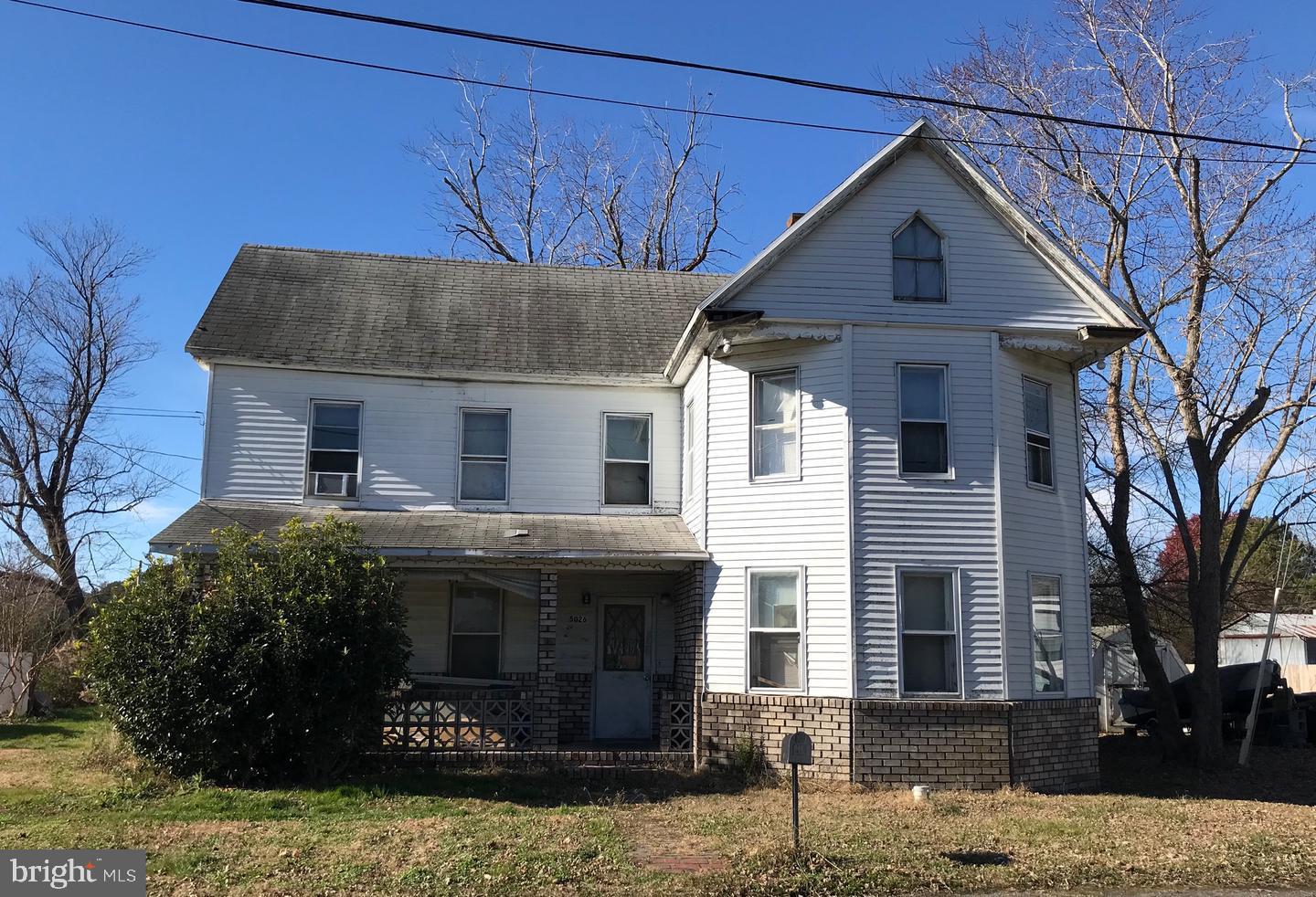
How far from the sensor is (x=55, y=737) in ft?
57.9

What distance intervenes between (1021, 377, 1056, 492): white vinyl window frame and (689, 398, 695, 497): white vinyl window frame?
491cm

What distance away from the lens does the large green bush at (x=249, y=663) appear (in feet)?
40.4

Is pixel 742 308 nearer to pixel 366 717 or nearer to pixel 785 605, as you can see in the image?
pixel 785 605

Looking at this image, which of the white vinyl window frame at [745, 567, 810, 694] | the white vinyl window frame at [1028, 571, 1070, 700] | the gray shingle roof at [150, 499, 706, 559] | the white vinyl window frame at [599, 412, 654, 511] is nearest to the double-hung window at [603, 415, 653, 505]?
the white vinyl window frame at [599, 412, 654, 511]

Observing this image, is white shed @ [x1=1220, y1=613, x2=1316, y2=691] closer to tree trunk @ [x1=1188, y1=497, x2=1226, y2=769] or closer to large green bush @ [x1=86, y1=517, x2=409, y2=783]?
tree trunk @ [x1=1188, y1=497, x2=1226, y2=769]

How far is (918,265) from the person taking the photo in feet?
48.5

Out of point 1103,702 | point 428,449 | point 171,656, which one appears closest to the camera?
point 171,656

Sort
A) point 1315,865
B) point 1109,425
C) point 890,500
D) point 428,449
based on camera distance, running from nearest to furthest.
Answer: point 1315,865 < point 890,500 < point 428,449 < point 1109,425

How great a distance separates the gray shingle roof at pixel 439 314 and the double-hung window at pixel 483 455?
2.64 feet

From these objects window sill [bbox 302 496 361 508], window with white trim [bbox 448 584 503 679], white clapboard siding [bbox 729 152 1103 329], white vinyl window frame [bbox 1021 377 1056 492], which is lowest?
window with white trim [bbox 448 584 503 679]

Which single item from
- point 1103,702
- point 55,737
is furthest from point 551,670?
point 1103,702

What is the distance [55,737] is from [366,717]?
8.07 metres

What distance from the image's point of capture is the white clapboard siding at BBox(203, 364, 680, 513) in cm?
1673

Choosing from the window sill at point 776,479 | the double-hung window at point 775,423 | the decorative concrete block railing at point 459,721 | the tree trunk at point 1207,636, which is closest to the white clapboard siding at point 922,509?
the window sill at point 776,479
